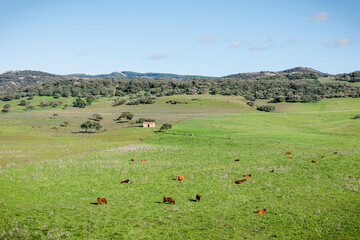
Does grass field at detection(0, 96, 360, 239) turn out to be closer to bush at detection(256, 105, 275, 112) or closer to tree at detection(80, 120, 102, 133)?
tree at detection(80, 120, 102, 133)

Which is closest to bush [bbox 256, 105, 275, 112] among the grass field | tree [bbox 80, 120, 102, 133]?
tree [bbox 80, 120, 102, 133]

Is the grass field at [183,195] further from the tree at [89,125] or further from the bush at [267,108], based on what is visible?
the bush at [267,108]

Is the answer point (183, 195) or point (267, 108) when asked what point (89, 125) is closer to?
point (183, 195)

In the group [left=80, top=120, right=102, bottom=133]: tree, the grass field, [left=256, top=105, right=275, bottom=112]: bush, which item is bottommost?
[left=80, top=120, right=102, bottom=133]: tree

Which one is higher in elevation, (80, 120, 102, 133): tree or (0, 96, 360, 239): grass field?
(0, 96, 360, 239): grass field

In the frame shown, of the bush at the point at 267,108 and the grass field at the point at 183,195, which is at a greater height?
the bush at the point at 267,108

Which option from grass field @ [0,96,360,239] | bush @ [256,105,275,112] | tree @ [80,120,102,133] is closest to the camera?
grass field @ [0,96,360,239]

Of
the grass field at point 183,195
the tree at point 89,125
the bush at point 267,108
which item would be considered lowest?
the tree at point 89,125

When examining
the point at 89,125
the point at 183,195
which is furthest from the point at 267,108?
the point at 183,195

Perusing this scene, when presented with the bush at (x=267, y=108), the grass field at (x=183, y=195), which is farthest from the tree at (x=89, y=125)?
the bush at (x=267, y=108)

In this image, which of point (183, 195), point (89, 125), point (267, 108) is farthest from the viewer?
point (267, 108)

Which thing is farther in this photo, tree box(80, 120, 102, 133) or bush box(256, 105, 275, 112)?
bush box(256, 105, 275, 112)

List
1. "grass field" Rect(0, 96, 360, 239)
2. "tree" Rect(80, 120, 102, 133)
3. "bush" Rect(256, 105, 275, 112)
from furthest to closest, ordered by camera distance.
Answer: "bush" Rect(256, 105, 275, 112), "tree" Rect(80, 120, 102, 133), "grass field" Rect(0, 96, 360, 239)

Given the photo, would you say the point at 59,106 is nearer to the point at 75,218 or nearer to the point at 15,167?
the point at 15,167
